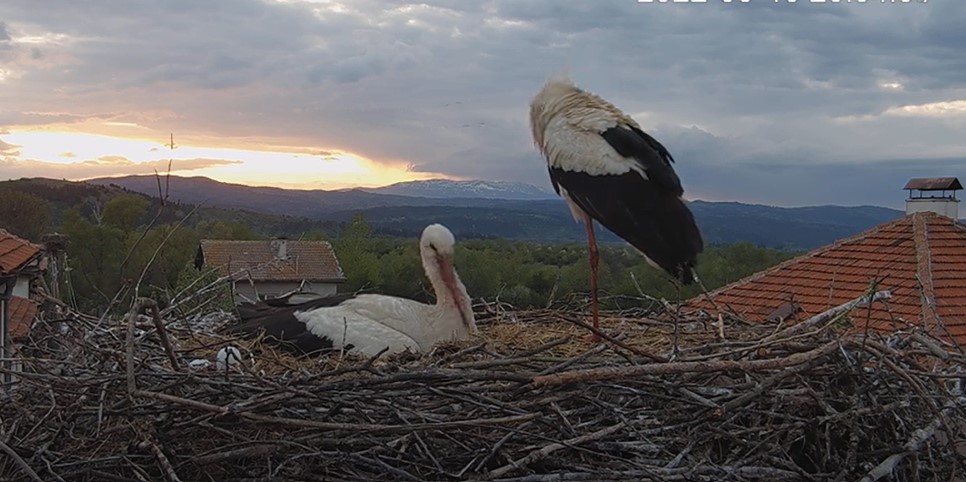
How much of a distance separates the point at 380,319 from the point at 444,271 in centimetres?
46

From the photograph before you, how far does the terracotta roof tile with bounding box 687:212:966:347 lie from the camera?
9312 millimetres

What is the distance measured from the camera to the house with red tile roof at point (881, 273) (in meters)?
9.29

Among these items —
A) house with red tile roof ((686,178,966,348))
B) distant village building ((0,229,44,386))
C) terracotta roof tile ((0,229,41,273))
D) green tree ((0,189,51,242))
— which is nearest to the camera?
distant village building ((0,229,44,386))

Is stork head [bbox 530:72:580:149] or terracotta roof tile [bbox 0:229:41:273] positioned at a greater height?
stork head [bbox 530:72:580:149]

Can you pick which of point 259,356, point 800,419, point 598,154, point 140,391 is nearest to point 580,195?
point 598,154

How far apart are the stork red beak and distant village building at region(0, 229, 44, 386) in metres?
2.44

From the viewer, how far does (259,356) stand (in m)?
4.20

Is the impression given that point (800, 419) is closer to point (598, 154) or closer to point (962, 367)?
point (962, 367)

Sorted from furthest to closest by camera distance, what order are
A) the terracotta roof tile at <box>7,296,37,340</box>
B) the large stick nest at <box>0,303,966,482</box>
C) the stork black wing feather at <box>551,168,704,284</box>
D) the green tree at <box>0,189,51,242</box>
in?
the green tree at <box>0,189,51,242</box>, the terracotta roof tile at <box>7,296,37,340</box>, the stork black wing feather at <box>551,168,704,284</box>, the large stick nest at <box>0,303,966,482</box>

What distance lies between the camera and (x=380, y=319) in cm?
453

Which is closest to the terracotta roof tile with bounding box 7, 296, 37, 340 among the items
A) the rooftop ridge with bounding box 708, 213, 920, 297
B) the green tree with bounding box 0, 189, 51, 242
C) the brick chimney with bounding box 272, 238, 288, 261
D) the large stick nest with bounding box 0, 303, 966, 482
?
the brick chimney with bounding box 272, 238, 288, 261

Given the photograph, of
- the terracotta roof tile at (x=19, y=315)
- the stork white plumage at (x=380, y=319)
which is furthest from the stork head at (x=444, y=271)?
the terracotta roof tile at (x=19, y=315)

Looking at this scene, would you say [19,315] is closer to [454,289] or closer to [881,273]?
[454,289]

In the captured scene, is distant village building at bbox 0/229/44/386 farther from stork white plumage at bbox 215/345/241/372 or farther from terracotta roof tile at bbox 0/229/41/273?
stork white plumage at bbox 215/345/241/372
